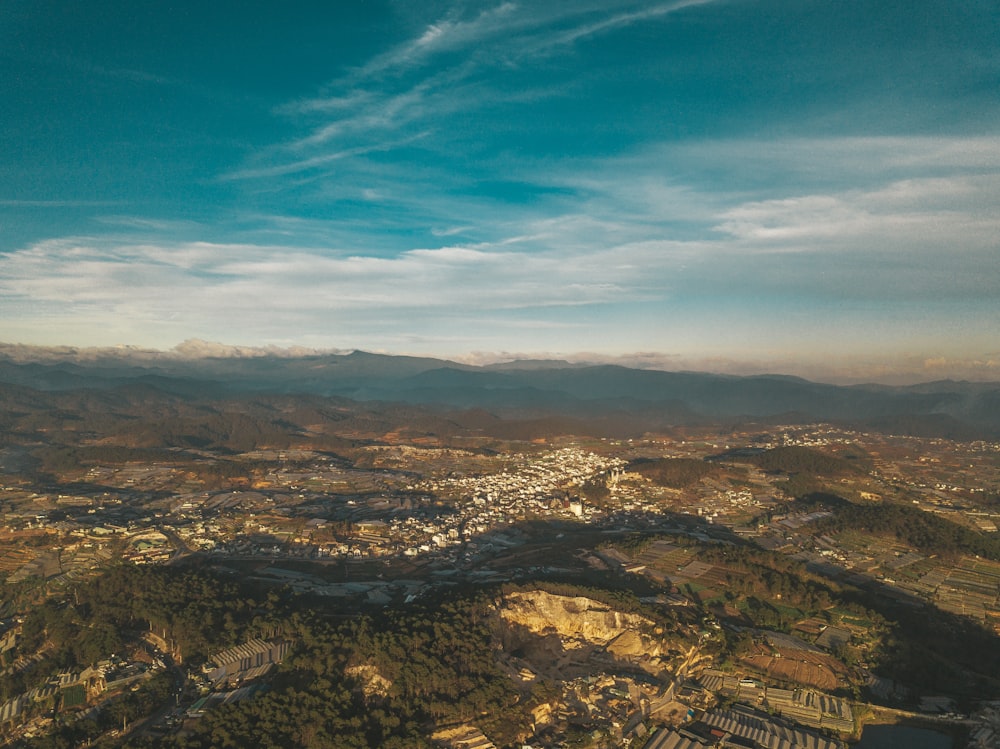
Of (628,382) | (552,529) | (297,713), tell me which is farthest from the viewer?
(628,382)

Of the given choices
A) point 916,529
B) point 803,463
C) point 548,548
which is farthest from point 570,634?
point 803,463

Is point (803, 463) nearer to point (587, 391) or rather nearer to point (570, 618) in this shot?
point (570, 618)

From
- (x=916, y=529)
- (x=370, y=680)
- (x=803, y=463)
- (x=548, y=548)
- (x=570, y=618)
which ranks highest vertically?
(x=803, y=463)

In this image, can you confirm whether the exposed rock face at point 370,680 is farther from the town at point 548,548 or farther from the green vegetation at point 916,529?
the green vegetation at point 916,529

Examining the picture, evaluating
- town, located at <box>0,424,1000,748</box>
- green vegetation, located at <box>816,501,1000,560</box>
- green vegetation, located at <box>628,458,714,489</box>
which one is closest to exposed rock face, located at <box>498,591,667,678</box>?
town, located at <box>0,424,1000,748</box>

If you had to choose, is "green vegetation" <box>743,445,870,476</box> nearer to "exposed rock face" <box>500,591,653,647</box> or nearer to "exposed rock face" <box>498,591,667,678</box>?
"exposed rock face" <box>500,591,653,647</box>

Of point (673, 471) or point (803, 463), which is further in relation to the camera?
point (803, 463)

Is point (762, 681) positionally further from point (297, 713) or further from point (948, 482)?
point (948, 482)

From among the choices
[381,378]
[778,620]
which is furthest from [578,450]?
[381,378]
